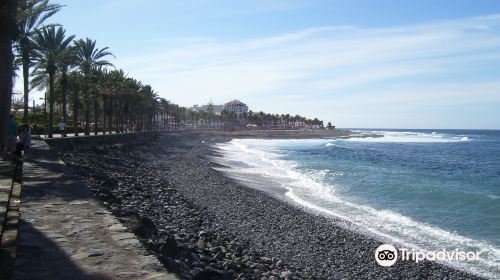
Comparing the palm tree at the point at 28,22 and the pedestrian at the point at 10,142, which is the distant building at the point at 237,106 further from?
the pedestrian at the point at 10,142

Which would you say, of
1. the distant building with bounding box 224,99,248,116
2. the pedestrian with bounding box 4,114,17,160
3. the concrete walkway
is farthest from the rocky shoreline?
the distant building with bounding box 224,99,248,116

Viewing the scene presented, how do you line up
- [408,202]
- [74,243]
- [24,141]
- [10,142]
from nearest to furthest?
[74,243]
[10,142]
[24,141]
[408,202]

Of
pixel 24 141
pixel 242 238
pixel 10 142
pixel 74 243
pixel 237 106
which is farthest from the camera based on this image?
pixel 237 106

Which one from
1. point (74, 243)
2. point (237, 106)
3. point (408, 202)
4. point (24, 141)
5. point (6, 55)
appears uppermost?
point (237, 106)

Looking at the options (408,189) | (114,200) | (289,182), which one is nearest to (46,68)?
(289,182)

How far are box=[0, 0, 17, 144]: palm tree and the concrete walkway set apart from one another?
913 cm

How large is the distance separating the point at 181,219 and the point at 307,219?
4678 mm

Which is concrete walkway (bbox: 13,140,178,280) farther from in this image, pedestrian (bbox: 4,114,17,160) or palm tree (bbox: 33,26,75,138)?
palm tree (bbox: 33,26,75,138)

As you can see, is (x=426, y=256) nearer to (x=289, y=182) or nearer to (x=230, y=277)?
(x=230, y=277)

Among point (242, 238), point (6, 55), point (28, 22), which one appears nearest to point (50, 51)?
point (28, 22)

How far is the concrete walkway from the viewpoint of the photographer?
13.2ft

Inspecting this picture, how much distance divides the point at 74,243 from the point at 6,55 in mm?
12744

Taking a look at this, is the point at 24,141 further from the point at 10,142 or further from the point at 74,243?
the point at 74,243

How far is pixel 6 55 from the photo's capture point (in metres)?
15.1
